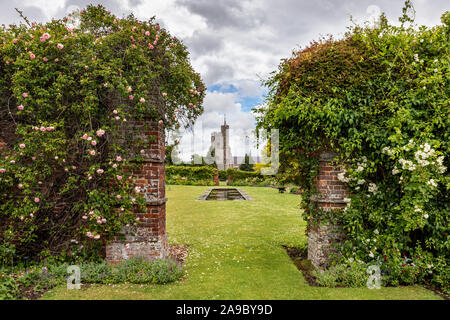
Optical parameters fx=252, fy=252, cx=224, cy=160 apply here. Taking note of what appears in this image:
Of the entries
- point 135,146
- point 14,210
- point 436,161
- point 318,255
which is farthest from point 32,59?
point 436,161

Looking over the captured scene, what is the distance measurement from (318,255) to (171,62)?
4247mm

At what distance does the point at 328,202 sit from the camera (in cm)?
432

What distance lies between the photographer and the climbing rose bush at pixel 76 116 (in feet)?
12.7

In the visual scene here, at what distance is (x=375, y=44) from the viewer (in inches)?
160

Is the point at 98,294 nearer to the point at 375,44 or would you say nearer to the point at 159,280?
the point at 159,280

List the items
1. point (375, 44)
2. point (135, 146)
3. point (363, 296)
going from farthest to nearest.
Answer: point (135, 146) → point (375, 44) → point (363, 296)

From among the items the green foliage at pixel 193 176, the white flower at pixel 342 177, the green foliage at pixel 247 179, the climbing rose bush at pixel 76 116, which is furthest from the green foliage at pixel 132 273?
the green foliage at pixel 193 176

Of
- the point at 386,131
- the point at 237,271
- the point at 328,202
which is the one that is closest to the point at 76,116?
the point at 237,271

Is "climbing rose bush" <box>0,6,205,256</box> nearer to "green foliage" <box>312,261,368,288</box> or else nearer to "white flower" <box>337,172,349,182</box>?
"white flower" <box>337,172,349,182</box>

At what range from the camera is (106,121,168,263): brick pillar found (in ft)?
14.2

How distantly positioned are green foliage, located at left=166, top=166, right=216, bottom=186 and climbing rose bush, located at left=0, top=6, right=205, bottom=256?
2161 centimetres

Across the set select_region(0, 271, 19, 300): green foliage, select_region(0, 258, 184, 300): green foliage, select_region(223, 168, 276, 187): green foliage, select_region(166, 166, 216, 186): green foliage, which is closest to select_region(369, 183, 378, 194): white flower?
select_region(0, 258, 184, 300): green foliage

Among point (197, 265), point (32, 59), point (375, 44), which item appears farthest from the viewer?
point (197, 265)

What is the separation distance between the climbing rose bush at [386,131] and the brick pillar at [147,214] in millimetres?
2225
